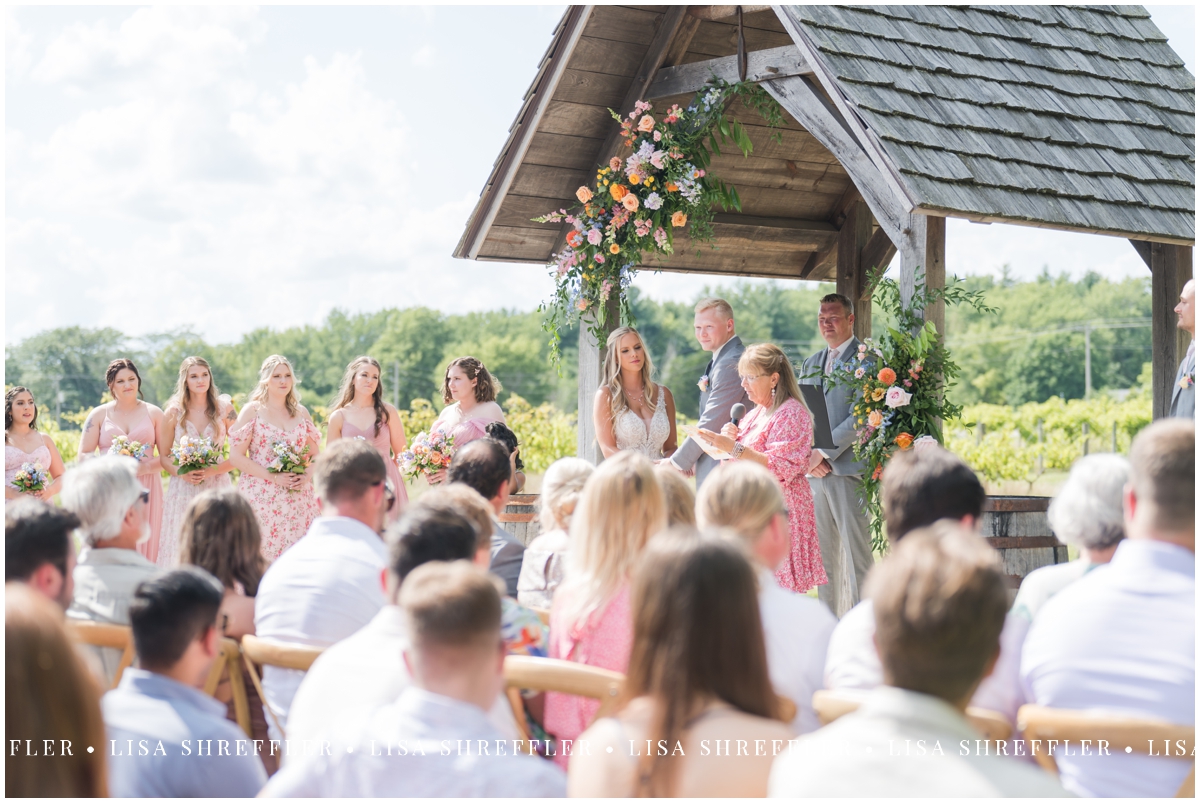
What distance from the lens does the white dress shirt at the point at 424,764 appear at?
2066 millimetres

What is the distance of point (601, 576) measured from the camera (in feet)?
10.0

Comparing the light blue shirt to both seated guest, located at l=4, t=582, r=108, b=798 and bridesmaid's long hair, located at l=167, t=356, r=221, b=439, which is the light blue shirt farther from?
bridesmaid's long hair, located at l=167, t=356, r=221, b=439

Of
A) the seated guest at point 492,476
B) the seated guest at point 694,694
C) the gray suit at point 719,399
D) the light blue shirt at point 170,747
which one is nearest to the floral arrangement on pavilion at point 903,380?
the gray suit at point 719,399

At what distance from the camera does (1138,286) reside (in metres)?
70.2

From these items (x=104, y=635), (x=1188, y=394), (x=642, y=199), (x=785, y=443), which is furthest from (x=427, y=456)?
(x=1188, y=394)

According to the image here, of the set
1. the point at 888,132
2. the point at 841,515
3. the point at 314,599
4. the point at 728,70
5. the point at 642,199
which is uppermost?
the point at 728,70

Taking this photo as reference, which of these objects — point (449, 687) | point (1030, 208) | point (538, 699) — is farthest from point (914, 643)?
point (1030, 208)

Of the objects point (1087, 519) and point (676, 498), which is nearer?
point (1087, 519)

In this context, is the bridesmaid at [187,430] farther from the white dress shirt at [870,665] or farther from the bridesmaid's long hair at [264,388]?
the white dress shirt at [870,665]

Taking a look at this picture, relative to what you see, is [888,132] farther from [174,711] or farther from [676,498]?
[174,711]

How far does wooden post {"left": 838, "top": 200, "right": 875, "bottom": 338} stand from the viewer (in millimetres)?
8680

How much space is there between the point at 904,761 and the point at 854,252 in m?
7.30

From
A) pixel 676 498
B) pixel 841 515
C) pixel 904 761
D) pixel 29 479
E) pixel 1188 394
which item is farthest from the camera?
pixel 29 479

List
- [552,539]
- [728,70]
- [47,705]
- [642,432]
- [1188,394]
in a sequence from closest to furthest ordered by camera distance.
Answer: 1. [47,705]
2. [552,539]
3. [1188,394]
4. [728,70]
5. [642,432]
